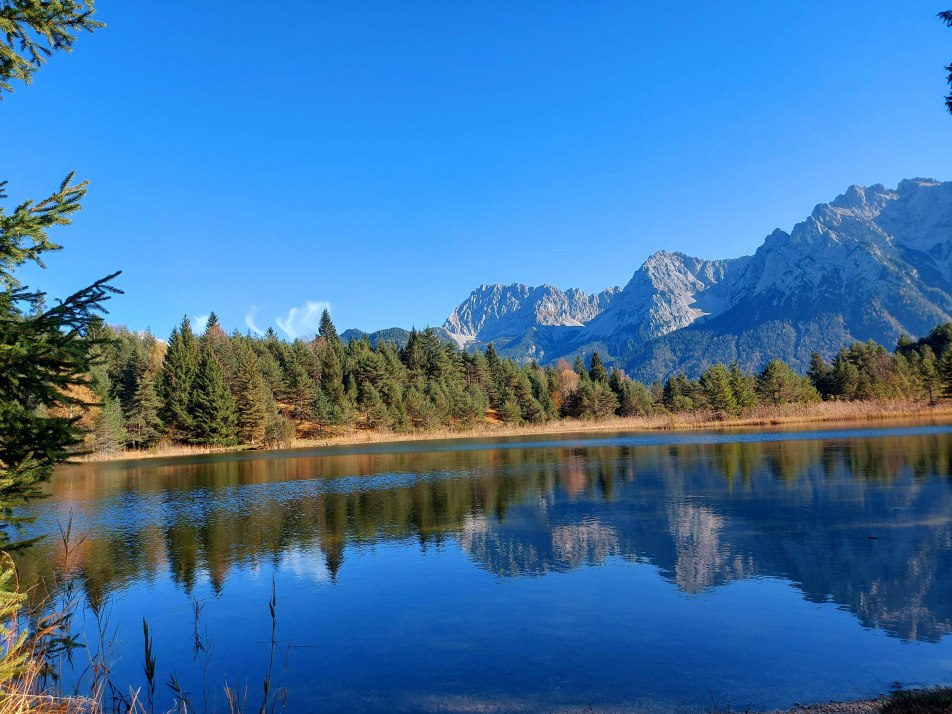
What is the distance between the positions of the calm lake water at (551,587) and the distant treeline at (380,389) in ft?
165

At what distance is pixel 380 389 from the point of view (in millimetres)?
98562

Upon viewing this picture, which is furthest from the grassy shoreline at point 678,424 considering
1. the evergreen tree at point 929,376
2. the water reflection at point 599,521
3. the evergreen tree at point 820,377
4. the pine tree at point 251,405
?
the water reflection at point 599,521

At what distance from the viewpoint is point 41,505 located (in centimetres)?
3284

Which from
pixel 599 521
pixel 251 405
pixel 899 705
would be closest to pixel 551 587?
pixel 599 521

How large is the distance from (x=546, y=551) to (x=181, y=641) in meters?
10.2

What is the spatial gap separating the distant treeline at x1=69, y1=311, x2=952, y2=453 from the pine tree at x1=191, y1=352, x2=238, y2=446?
0.15 metres

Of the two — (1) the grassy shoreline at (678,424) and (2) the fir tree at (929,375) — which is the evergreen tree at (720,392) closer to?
(1) the grassy shoreline at (678,424)

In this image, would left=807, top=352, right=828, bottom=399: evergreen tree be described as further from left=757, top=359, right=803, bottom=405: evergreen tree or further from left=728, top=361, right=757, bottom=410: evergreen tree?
left=728, top=361, right=757, bottom=410: evergreen tree

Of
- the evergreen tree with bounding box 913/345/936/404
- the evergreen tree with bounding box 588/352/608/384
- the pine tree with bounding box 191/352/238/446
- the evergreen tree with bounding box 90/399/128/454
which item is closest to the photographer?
the evergreen tree with bounding box 90/399/128/454

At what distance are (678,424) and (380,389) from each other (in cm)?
4775

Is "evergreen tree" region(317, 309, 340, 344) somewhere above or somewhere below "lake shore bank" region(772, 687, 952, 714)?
above

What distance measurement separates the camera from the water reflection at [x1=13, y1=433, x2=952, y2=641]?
584 inches

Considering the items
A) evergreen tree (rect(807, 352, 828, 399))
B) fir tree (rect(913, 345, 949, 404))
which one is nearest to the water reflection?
fir tree (rect(913, 345, 949, 404))

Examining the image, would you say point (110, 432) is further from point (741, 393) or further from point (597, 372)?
point (741, 393)
